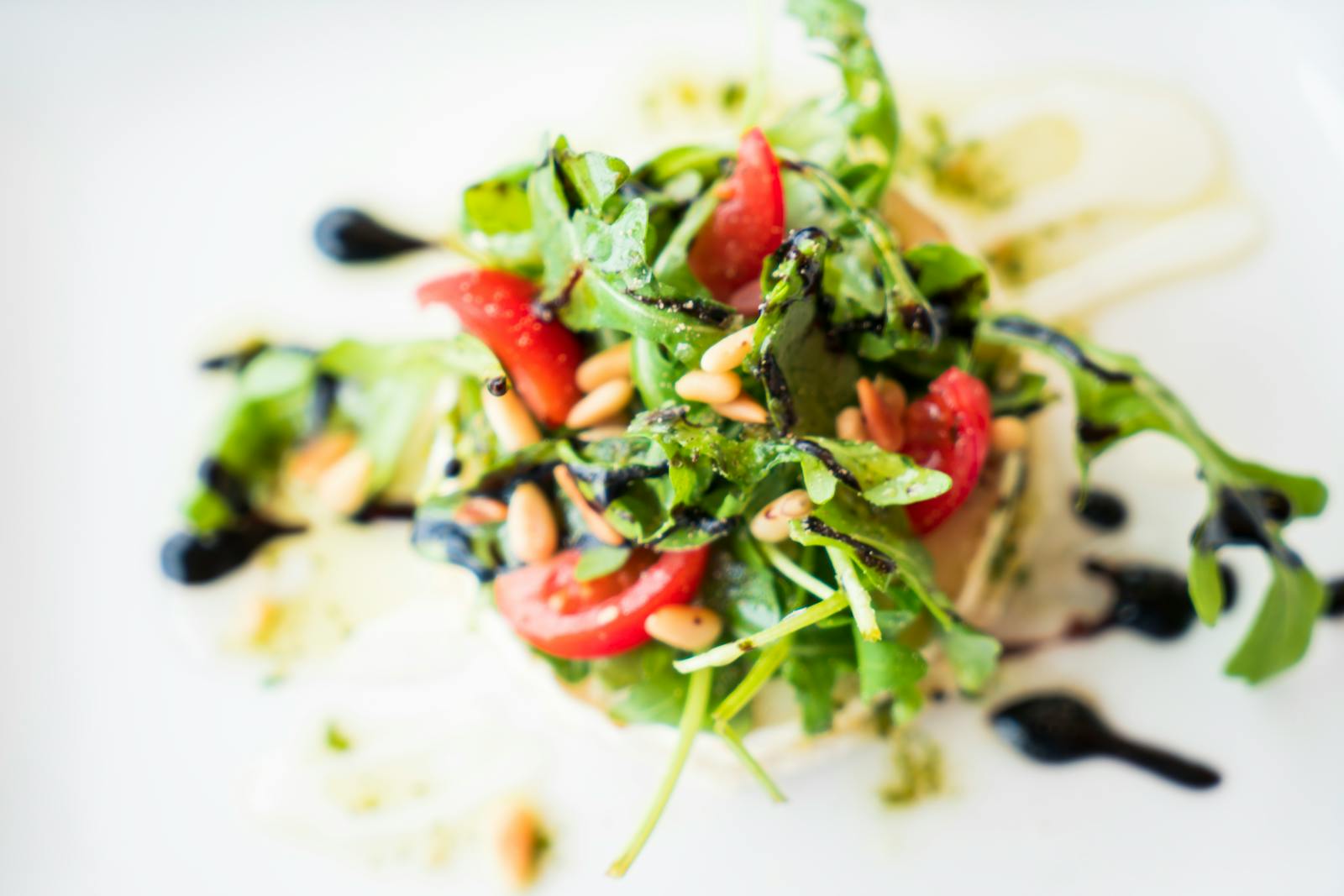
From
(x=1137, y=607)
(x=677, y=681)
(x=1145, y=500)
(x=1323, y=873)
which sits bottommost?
(x=1323, y=873)

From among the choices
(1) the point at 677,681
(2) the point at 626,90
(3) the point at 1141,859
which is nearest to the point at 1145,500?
(3) the point at 1141,859

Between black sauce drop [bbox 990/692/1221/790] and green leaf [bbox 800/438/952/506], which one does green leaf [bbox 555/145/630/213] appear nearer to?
green leaf [bbox 800/438/952/506]

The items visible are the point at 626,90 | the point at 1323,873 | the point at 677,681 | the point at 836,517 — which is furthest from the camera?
the point at 626,90

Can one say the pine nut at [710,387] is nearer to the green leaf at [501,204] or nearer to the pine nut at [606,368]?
the pine nut at [606,368]

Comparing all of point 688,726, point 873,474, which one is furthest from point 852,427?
point 688,726

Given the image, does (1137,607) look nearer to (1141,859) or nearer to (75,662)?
(1141,859)

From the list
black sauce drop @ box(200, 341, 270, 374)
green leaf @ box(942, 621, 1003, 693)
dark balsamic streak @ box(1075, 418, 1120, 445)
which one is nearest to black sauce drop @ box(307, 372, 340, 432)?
black sauce drop @ box(200, 341, 270, 374)

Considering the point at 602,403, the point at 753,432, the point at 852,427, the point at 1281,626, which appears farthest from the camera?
the point at 1281,626

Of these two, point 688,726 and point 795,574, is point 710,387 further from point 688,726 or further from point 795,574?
point 688,726
